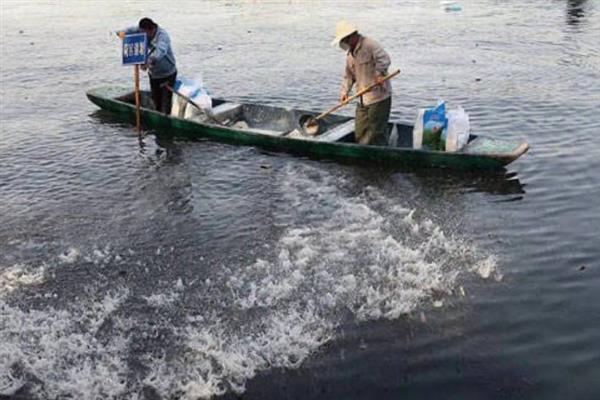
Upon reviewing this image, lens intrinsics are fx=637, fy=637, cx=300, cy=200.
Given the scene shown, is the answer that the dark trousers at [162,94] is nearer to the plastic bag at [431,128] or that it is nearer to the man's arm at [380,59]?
the man's arm at [380,59]

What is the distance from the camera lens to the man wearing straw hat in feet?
34.2

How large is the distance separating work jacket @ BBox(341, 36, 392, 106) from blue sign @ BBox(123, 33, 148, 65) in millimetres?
4234

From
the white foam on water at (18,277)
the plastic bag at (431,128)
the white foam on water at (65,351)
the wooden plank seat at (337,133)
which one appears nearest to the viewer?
the white foam on water at (65,351)

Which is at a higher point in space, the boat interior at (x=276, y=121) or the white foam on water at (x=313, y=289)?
the boat interior at (x=276, y=121)

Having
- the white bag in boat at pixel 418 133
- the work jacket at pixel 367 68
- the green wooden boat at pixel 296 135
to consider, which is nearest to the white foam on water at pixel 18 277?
the green wooden boat at pixel 296 135

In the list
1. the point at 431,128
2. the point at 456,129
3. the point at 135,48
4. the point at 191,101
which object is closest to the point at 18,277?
the point at 191,101

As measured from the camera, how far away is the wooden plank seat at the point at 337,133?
11809 millimetres

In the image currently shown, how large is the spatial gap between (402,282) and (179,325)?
2.69 metres

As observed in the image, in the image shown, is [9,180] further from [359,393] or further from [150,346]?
[359,393]

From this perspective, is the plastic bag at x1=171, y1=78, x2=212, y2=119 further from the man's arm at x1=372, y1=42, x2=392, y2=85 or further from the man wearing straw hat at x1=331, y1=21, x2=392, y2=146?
the man's arm at x1=372, y1=42, x2=392, y2=85

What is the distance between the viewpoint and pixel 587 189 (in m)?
10.2

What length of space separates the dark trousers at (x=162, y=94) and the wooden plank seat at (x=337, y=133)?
365 centimetres

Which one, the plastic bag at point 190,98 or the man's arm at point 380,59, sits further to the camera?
the plastic bag at point 190,98

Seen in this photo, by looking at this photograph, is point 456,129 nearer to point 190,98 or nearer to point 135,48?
point 190,98
